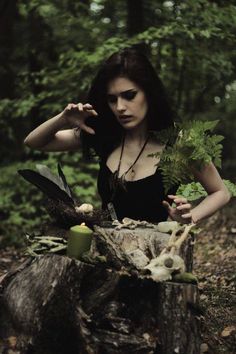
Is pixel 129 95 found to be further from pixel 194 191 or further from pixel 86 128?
pixel 194 191

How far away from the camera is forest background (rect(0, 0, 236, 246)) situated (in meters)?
7.10

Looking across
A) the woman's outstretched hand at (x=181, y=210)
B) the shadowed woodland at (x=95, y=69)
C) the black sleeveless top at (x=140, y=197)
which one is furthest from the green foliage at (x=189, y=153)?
the shadowed woodland at (x=95, y=69)

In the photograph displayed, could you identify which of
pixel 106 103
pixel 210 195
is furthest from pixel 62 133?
pixel 210 195

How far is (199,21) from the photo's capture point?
692cm

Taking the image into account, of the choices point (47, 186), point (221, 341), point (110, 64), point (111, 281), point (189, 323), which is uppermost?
point (110, 64)

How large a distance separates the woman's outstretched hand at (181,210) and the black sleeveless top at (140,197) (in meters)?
0.43

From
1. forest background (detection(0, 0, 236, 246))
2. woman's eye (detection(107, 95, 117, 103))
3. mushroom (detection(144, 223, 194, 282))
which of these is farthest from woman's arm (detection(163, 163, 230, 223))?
forest background (detection(0, 0, 236, 246))

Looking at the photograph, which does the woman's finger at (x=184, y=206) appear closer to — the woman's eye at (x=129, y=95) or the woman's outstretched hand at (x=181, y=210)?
the woman's outstretched hand at (x=181, y=210)

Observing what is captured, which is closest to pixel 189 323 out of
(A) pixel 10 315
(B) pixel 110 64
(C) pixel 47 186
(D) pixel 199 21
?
(A) pixel 10 315

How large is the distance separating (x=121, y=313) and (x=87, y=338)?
268mm

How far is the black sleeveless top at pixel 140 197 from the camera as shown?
3.81m

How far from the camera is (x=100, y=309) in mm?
2994

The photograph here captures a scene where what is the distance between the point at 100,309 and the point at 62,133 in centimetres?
172

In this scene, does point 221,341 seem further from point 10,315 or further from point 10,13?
point 10,13
